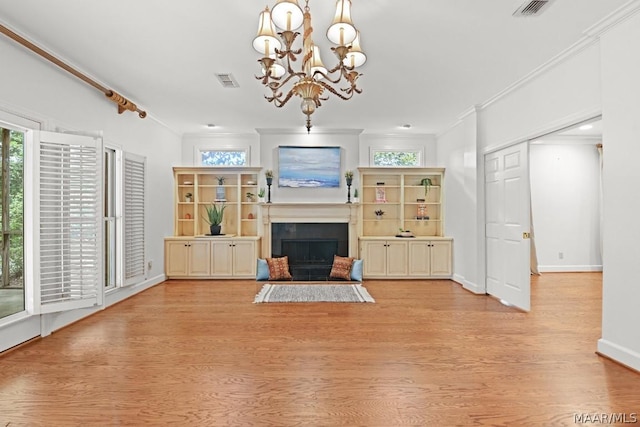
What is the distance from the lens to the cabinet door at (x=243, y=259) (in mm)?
6547

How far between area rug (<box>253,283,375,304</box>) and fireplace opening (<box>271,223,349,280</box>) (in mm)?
815

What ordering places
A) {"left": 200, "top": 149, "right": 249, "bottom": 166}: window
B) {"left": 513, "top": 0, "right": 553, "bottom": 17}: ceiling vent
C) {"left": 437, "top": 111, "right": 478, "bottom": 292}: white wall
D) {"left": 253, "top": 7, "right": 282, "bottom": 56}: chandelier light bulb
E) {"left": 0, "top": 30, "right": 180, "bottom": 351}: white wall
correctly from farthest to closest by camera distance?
{"left": 200, "top": 149, "right": 249, "bottom": 166}: window, {"left": 437, "top": 111, "right": 478, "bottom": 292}: white wall, {"left": 0, "top": 30, "right": 180, "bottom": 351}: white wall, {"left": 513, "top": 0, "right": 553, "bottom": 17}: ceiling vent, {"left": 253, "top": 7, "right": 282, "bottom": 56}: chandelier light bulb

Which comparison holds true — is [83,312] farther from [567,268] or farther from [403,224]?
[567,268]

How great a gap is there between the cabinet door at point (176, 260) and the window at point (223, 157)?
5.58 ft

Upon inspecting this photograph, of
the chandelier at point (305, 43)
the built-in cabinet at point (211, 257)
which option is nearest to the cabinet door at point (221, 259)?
the built-in cabinet at point (211, 257)

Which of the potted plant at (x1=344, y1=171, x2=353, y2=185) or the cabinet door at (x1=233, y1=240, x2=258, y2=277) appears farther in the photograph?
the potted plant at (x1=344, y1=171, x2=353, y2=185)

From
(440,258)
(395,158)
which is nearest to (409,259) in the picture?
(440,258)

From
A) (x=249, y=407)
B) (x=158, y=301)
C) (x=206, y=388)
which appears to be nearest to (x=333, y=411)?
(x=249, y=407)

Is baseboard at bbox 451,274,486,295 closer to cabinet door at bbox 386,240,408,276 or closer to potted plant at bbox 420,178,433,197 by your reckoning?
cabinet door at bbox 386,240,408,276

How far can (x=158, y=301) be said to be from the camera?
4.93 metres

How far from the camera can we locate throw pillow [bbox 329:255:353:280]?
6.38m

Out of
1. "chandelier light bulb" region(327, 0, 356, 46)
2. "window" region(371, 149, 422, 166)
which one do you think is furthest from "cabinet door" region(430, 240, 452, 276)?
"chandelier light bulb" region(327, 0, 356, 46)

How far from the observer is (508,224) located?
4.65 metres

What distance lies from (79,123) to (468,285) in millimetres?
5716
